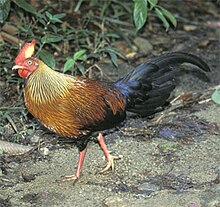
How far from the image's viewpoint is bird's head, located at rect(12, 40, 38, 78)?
5.23m

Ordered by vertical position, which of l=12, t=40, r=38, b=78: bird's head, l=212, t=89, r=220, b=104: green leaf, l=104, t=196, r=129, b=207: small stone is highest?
l=12, t=40, r=38, b=78: bird's head

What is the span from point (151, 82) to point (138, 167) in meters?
0.84

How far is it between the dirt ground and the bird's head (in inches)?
36.5

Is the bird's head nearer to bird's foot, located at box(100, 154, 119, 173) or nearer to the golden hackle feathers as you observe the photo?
the golden hackle feathers

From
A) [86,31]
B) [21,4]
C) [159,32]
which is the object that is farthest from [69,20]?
[21,4]

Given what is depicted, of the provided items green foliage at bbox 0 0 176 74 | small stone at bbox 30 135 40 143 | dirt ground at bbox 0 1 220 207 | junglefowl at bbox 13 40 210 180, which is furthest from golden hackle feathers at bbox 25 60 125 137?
green foliage at bbox 0 0 176 74

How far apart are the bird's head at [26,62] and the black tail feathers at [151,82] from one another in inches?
34.9

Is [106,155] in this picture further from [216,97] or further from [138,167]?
[216,97]

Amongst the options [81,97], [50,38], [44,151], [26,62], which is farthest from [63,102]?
[50,38]

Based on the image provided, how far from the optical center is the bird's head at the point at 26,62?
523 cm

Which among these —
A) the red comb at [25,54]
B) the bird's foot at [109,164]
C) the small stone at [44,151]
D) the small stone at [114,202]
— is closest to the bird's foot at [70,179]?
the bird's foot at [109,164]

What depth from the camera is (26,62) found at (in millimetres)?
5234

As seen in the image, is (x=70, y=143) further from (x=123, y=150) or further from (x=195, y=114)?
(x=195, y=114)

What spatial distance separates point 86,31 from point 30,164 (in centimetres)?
241
